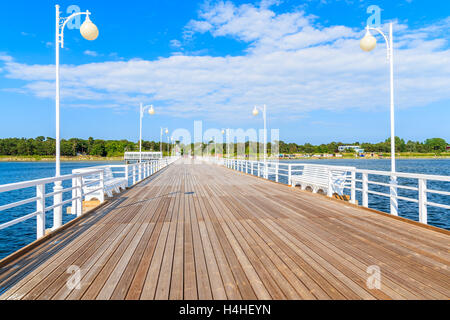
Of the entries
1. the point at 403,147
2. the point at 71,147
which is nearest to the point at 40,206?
the point at 71,147

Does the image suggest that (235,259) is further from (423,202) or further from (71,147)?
(71,147)

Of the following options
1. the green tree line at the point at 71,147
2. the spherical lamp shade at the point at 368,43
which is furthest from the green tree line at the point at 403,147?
the spherical lamp shade at the point at 368,43

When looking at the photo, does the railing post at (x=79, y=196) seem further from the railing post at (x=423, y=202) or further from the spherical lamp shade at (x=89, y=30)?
the railing post at (x=423, y=202)

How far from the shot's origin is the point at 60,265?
9.87 feet

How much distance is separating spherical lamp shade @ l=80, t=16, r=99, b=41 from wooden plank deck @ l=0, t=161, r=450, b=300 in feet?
12.1

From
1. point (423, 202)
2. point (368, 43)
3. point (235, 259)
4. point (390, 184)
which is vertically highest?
point (368, 43)

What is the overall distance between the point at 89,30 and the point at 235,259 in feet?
18.1

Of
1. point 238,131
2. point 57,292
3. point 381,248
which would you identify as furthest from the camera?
point 238,131

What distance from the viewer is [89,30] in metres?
5.95

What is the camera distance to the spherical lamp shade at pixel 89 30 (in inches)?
232
